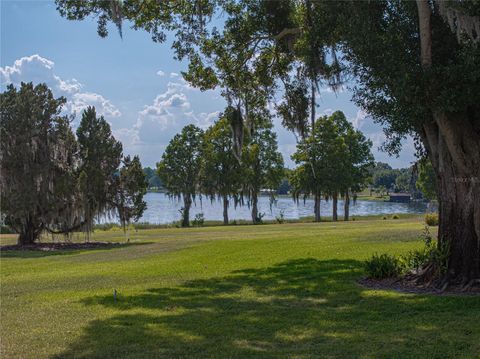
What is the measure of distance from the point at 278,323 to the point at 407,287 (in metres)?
3.79

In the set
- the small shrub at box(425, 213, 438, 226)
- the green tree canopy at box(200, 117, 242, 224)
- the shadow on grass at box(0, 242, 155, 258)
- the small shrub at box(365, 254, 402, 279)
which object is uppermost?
the green tree canopy at box(200, 117, 242, 224)

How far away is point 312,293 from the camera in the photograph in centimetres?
1035

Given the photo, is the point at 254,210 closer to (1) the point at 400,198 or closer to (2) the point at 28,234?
(2) the point at 28,234

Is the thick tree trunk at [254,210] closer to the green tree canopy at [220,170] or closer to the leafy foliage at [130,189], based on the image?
the green tree canopy at [220,170]

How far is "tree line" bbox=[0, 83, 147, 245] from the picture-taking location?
2458 centimetres

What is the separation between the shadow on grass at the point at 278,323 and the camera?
21.0 ft

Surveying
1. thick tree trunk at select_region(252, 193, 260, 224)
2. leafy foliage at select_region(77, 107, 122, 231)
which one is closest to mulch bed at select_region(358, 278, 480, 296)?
leafy foliage at select_region(77, 107, 122, 231)

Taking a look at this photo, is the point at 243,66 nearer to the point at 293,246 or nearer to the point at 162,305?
the point at 293,246

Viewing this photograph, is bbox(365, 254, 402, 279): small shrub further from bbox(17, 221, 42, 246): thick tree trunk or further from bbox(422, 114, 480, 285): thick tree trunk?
bbox(17, 221, 42, 246): thick tree trunk

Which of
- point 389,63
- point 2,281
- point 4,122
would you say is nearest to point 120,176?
point 4,122

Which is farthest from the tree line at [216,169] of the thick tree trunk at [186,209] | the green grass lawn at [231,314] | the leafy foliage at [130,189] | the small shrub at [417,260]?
the small shrub at [417,260]

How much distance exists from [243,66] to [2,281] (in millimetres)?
9441

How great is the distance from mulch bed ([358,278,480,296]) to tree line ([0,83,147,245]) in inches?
716

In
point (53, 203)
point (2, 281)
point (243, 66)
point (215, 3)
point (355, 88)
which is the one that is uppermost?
point (215, 3)
